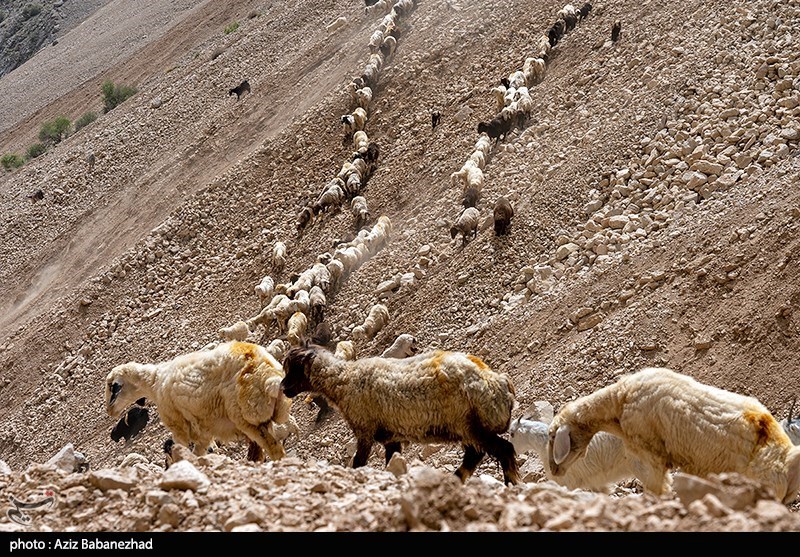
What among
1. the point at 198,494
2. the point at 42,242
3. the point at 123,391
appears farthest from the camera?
the point at 42,242

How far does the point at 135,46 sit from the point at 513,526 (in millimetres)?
43386

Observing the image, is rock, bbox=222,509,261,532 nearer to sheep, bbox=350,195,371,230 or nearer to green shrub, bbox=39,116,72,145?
sheep, bbox=350,195,371,230

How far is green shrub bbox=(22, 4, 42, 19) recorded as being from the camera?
5778 cm

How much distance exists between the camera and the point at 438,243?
16.8 m

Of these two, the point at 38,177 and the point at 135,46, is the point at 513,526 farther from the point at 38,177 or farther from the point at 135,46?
the point at 135,46

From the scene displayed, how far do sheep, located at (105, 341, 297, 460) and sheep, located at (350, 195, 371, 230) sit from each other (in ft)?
26.2

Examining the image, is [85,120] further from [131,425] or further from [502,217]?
[502,217]

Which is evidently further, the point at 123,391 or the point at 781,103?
the point at 781,103

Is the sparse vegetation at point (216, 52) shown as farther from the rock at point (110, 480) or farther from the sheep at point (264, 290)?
the rock at point (110, 480)

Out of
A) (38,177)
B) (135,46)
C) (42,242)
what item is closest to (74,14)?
(135,46)

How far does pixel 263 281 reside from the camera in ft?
60.3

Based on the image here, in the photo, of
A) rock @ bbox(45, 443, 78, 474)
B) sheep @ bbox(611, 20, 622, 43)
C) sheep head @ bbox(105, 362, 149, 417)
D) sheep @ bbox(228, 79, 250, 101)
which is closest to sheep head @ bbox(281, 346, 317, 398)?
rock @ bbox(45, 443, 78, 474)

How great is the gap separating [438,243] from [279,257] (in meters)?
3.95

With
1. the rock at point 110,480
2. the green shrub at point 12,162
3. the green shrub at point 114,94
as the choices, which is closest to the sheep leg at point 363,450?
the rock at point 110,480
